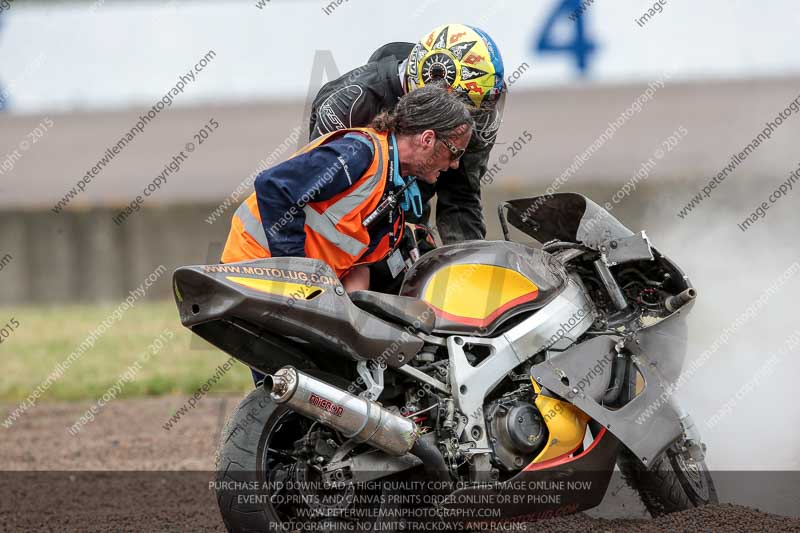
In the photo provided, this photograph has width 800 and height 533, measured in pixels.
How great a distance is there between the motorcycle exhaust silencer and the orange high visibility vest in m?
0.83

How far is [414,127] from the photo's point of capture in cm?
494

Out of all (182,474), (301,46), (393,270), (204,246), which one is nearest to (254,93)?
(301,46)

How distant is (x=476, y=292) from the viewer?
486 centimetres

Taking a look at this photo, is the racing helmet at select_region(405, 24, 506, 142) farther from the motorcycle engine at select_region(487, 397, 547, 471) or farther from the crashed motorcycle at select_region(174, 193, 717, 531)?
the motorcycle engine at select_region(487, 397, 547, 471)

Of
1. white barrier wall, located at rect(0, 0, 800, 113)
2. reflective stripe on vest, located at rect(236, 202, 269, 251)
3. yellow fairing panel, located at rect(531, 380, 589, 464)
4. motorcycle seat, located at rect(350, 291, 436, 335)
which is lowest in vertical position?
white barrier wall, located at rect(0, 0, 800, 113)

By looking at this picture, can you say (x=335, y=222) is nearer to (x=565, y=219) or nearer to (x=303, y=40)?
(x=565, y=219)

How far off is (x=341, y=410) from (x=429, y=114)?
1508mm

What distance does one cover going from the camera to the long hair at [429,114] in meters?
4.93

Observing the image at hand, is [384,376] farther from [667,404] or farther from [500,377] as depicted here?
[667,404]

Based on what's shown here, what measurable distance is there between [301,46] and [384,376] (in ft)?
42.6

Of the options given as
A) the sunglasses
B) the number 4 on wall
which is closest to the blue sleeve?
the sunglasses

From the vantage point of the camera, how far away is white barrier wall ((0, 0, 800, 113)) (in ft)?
50.0

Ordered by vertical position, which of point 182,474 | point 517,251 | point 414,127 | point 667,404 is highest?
point 414,127

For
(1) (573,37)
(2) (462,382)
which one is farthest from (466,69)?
(1) (573,37)
